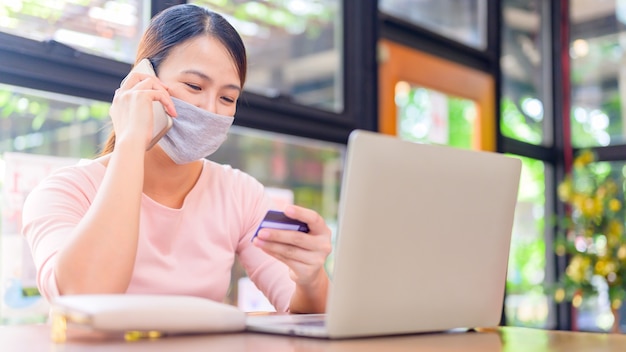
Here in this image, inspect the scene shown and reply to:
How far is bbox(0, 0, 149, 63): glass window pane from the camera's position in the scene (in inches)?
75.2

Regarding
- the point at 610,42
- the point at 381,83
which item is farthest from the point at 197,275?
the point at 610,42

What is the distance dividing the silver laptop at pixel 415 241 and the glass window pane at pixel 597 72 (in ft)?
10.9

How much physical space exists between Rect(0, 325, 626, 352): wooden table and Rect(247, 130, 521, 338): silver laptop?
0.03 metres

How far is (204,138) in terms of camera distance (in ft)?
4.60

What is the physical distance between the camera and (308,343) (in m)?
0.85

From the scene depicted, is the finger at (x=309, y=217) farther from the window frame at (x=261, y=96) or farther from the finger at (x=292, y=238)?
the window frame at (x=261, y=96)

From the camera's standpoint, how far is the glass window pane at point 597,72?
406 centimetres

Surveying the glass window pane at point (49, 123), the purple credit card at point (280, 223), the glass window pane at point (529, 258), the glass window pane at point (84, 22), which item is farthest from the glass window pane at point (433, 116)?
the purple credit card at point (280, 223)

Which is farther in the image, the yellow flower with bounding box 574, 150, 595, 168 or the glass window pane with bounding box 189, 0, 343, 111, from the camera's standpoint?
the yellow flower with bounding box 574, 150, 595, 168

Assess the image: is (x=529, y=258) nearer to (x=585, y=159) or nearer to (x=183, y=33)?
(x=585, y=159)

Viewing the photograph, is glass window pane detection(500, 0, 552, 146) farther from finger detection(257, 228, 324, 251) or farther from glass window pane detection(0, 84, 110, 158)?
finger detection(257, 228, 324, 251)

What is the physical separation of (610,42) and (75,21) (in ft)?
10.2

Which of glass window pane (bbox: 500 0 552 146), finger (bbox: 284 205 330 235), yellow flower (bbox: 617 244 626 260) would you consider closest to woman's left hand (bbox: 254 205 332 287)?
finger (bbox: 284 205 330 235)

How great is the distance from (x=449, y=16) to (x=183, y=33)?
2.43m
